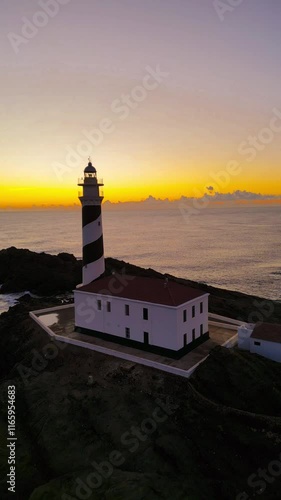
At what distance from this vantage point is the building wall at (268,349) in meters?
18.8

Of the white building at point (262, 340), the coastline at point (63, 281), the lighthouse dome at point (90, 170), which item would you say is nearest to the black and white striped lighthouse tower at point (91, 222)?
the lighthouse dome at point (90, 170)

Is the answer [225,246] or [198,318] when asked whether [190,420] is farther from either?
[225,246]

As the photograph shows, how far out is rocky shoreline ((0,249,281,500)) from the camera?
1305 cm

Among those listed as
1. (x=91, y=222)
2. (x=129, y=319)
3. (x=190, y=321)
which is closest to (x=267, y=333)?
(x=190, y=321)

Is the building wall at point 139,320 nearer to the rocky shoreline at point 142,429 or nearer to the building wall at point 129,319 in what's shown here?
the building wall at point 129,319

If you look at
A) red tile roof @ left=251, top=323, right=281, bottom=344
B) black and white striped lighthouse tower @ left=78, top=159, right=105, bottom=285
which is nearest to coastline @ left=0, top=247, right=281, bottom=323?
black and white striped lighthouse tower @ left=78, top=159, right=105, bottom=285

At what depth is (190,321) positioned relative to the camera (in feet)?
66.9

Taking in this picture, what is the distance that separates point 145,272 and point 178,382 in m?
32.3

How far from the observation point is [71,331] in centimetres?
2455

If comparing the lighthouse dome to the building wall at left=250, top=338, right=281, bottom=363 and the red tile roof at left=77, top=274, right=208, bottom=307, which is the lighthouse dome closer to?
the red tile roof at left=77, top=274, right=208, bottom=307

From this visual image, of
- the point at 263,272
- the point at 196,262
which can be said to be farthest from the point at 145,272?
the point at 196,262

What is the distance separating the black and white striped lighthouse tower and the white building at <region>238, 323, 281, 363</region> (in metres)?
11.8

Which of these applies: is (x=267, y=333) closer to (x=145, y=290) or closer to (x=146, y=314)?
(x=146, y=314)

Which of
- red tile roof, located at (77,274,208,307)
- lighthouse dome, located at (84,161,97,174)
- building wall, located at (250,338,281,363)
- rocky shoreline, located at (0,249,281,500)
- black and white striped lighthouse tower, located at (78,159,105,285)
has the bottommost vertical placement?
rocky shoreline, located at (0,249,281,500)
